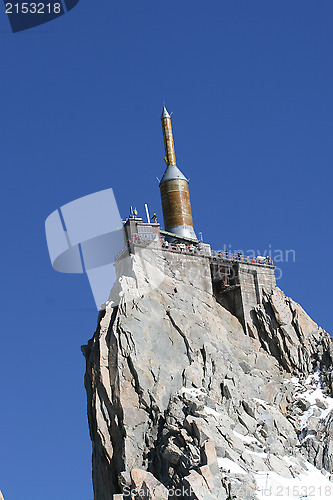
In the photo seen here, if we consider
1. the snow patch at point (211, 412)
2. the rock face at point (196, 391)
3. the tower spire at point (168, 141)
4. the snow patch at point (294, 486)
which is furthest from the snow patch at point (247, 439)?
the tower spire at point (168, 141)

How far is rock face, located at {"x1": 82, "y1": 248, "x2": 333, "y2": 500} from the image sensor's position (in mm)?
70938

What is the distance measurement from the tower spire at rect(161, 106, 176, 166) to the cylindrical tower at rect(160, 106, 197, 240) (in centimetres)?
77

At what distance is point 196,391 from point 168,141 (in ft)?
108

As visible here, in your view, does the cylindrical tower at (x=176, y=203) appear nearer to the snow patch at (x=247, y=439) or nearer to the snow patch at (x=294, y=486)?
the snow patch at (x=247, y=439)

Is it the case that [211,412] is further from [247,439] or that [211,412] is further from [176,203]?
[176,203]

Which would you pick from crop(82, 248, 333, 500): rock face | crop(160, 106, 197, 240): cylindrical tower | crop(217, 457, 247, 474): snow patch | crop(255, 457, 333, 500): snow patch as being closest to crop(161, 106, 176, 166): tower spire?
crop(160, 106, 197, 240): cylindrical tower

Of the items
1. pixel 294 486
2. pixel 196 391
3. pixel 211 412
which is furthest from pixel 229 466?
pixel 196 391

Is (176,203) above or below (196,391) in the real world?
above

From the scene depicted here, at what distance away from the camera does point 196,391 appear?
3029 inches

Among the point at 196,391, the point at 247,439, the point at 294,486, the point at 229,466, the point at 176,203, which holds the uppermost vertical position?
the point at 176,203

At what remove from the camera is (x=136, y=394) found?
75.3 metres

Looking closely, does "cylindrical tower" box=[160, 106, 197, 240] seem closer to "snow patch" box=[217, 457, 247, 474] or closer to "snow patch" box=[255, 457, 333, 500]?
"snow patch" box=[255, 457, 333, 500]

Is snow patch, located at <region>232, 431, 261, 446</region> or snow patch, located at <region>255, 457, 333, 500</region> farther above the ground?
snow patch, located at <region>232, 431, 261, 446</region>

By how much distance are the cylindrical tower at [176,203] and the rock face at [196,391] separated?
312 inches
